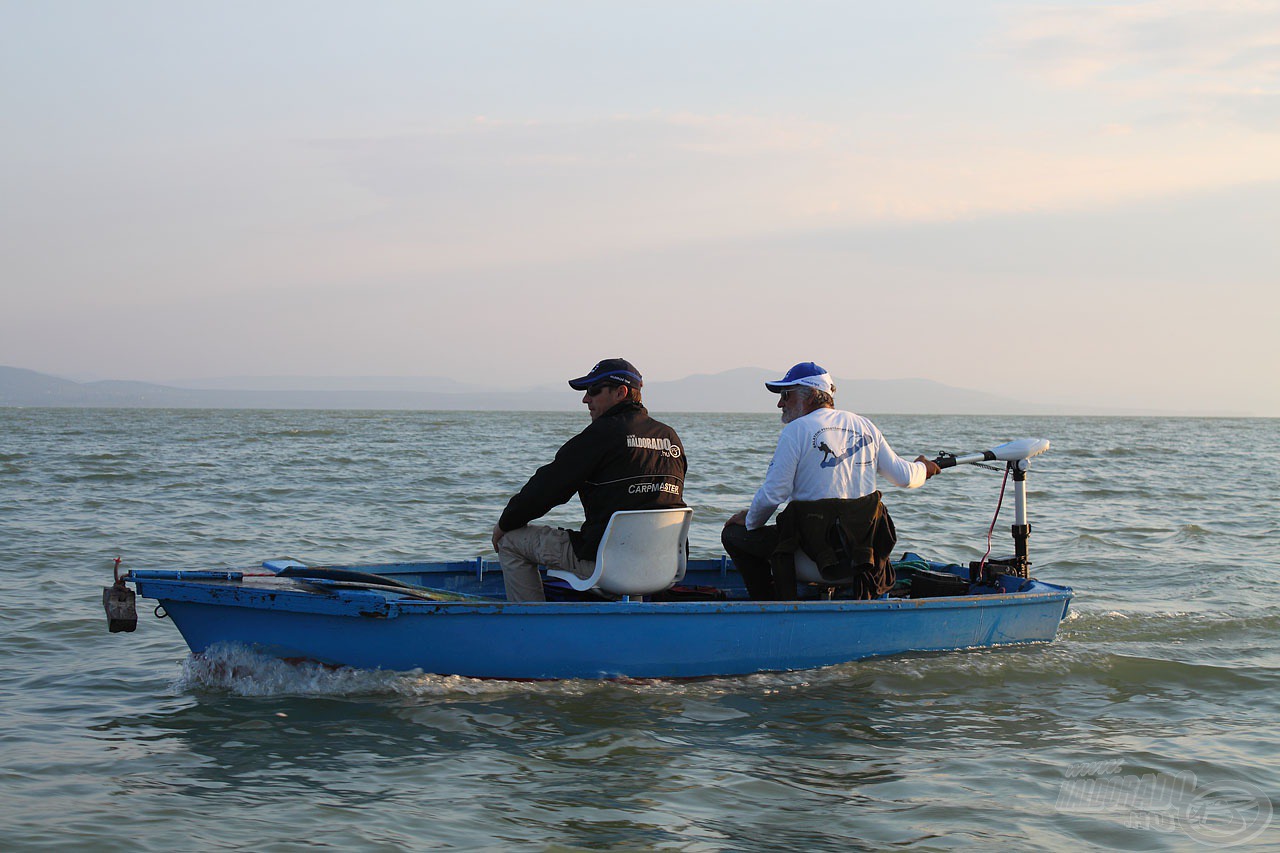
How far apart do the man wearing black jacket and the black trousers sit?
0.75 metres

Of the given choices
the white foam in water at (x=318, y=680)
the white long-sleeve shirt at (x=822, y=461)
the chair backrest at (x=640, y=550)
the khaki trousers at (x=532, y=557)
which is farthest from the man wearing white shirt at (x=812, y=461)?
the white foam in water at (x=318, y=680)

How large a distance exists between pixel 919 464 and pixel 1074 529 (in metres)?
10.4

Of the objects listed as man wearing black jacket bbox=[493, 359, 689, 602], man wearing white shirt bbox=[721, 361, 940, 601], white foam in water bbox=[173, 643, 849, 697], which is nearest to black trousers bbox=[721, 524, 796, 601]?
man wearing white shirt bbox=[721, 361, 940, 601]

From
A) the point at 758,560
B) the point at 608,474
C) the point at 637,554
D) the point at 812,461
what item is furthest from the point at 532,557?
the point at 812,461

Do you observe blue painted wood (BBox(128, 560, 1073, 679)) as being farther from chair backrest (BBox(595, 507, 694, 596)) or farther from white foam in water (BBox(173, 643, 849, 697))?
chair backrest (BBox(595, 507, 694, 596))

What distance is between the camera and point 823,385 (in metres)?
8.05

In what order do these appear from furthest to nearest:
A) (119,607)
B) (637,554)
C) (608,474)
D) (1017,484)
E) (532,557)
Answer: (1017,484) → (532,557) → (637,554) → (608,474) → (119,607)

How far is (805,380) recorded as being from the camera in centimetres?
802

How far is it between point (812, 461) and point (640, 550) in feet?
4.30

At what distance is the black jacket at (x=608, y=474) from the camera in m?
7.37

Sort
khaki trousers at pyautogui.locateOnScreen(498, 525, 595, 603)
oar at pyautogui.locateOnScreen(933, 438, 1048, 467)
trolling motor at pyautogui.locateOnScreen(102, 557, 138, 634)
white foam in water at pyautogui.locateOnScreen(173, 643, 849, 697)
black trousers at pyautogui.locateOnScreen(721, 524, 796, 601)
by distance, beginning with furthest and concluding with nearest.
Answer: oar at pyautogui.locateOnScreen(933, 438, 1048, 467)
black trousers at pyautogui.locateOnScreen(721, 524, 796, 601)
khaki trousers at pyautogui.locateOnScreen(498, 525, 595, 603)
white foam in water at pyautogui.locateOnScreen(173, 643, 849, 697)
trolling motor at pyautogui.locateOnScreen(102, 557, 138, 634)

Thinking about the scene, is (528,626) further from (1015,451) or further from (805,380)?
(1015,451)

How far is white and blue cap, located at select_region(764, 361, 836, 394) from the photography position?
801 centimetres

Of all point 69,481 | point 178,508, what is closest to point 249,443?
point 69,481
